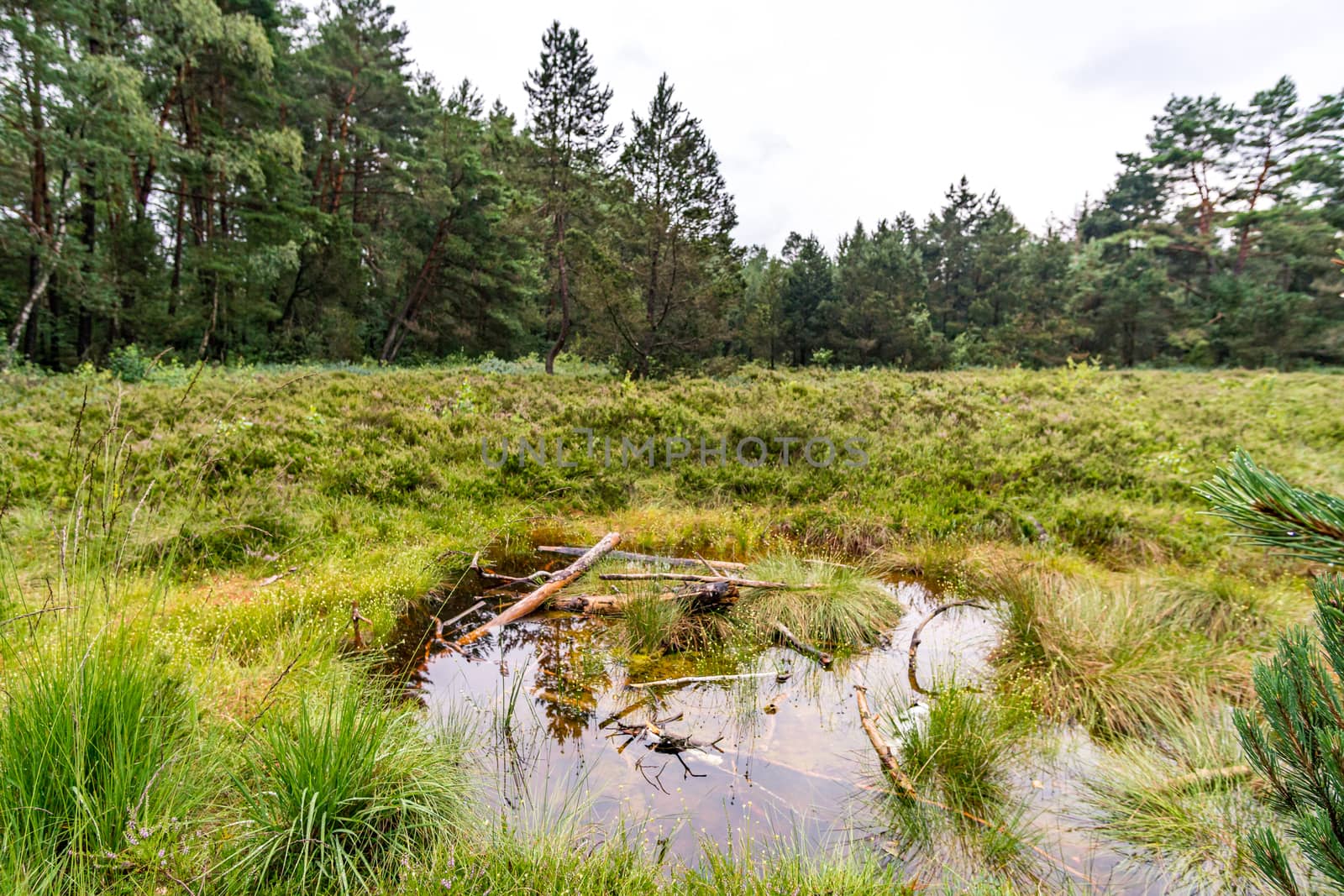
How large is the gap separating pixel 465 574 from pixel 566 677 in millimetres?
2236

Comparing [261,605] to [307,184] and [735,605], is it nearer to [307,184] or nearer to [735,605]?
[735,605]

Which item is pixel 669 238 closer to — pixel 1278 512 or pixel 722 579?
pixel 722 579

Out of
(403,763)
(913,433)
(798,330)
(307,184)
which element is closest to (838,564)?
(403,763)

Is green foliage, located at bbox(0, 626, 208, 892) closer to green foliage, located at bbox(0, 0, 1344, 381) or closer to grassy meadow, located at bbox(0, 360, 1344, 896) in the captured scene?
grassy meadow, located at bbox(0, 360, 1344, 896)

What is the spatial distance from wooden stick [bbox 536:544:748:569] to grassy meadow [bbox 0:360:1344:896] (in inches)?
18.8

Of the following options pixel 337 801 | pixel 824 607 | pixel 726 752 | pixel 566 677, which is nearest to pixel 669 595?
pixel 566 677

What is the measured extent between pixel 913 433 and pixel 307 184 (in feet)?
80.2

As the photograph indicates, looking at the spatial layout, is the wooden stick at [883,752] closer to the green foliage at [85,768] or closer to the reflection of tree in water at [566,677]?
the reflection of tree in water at [566,677]

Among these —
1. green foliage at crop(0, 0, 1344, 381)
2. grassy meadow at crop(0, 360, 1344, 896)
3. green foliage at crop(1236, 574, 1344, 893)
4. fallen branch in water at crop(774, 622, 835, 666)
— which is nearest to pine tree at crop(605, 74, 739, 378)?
green foliage at crop(0, 0, 1344, 381)

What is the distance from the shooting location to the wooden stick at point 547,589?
15.1ft

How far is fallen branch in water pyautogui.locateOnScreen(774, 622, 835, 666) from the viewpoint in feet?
14.1

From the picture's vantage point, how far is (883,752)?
120 inches

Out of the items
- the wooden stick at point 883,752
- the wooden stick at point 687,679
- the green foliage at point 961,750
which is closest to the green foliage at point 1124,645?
the green foliage at point 961,750

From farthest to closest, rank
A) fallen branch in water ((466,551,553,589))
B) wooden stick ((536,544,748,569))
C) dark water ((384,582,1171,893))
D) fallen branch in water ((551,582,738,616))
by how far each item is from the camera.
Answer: wooden stick ((536,544,748,569)), fallen branch in water ((466,551,553,589)), fallen branch in water ((551,582,738,616)), dark water ((384,582,1171,893))
